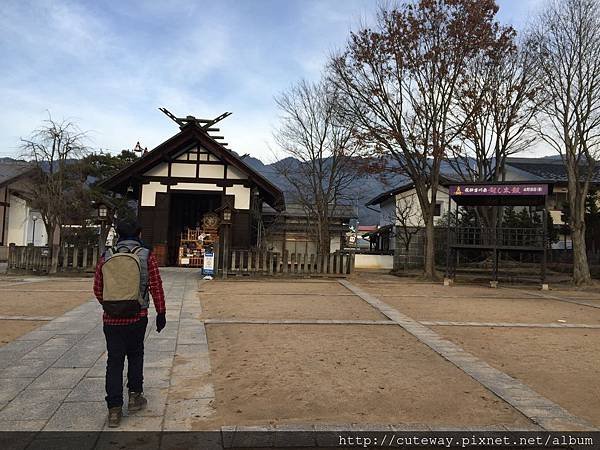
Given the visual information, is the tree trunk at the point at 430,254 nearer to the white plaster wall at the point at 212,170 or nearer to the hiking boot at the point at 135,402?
the white plaster wall at the point at 212,170

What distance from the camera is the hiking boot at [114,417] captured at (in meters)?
4.02

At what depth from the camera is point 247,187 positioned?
21.4 m

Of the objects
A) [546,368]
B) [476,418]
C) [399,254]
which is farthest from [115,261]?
[399,254]

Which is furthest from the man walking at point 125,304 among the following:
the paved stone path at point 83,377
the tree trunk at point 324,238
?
the tree trunk at point 324,238

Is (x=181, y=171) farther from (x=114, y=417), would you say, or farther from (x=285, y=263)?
(x=114, y=417)

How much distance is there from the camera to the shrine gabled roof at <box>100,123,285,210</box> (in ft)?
67.2

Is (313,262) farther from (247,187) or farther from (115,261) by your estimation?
(115,261)

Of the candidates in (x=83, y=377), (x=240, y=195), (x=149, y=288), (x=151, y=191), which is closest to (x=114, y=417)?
(x=149, y=288)

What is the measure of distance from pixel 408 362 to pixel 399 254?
73.9 ft

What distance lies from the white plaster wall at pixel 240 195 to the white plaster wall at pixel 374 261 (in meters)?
12.2

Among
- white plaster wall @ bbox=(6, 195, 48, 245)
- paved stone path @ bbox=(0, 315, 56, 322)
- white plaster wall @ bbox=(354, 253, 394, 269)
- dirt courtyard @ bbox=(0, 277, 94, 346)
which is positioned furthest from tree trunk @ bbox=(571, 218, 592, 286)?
white plaster wall @ bbox=(6, 195, 48, 245)

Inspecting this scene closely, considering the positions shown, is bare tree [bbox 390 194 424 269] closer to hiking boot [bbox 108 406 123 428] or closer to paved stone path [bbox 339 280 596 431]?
paved stone path [bbox 339 280 596 431]

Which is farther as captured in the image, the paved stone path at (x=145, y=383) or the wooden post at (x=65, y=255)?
the wooden post at (x=65, y=255)

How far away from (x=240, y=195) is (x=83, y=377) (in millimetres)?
16327
